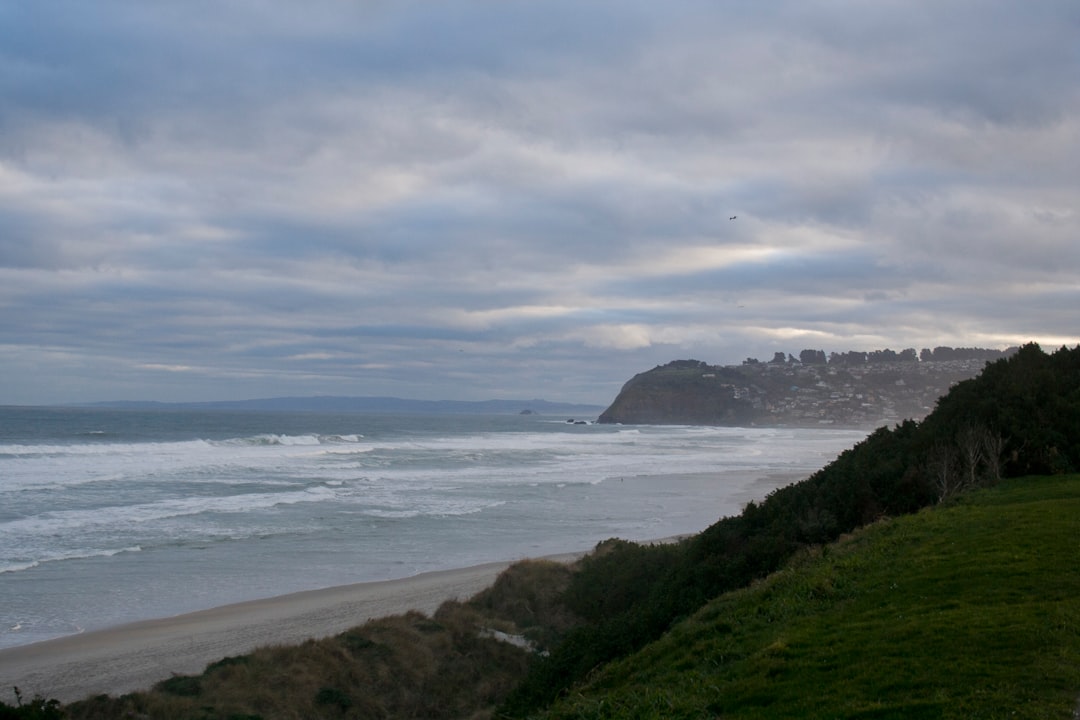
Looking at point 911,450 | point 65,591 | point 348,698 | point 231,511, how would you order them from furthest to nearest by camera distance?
point 231,511 → point 65,591 → point 911,450 → point 348,698

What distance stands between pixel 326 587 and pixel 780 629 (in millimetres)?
13972

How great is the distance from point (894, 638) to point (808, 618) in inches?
49.3

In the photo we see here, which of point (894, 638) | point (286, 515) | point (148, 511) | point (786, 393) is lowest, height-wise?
point (286, 515)

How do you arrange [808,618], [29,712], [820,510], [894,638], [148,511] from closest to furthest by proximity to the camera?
[894,638], [808,618], [29,712], [820,510], [148,511]

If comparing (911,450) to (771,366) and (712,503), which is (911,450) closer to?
(712,503)

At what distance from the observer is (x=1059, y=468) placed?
14.6 m

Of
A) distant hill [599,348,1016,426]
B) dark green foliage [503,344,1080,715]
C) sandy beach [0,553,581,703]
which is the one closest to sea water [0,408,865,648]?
sandy beach [0,553,581,703]

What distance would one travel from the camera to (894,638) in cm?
705

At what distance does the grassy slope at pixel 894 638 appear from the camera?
5.83m

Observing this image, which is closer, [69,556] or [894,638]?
[894,638]

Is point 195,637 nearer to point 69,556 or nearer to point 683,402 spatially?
point 69,556

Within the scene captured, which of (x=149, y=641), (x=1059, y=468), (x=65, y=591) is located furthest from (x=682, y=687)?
(x=65, y=591)

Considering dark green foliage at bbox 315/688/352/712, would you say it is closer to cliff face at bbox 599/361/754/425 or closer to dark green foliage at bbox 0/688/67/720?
dark green foliage at bbox 0/688/67/720

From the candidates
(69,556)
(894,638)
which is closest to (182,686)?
(894,638)
